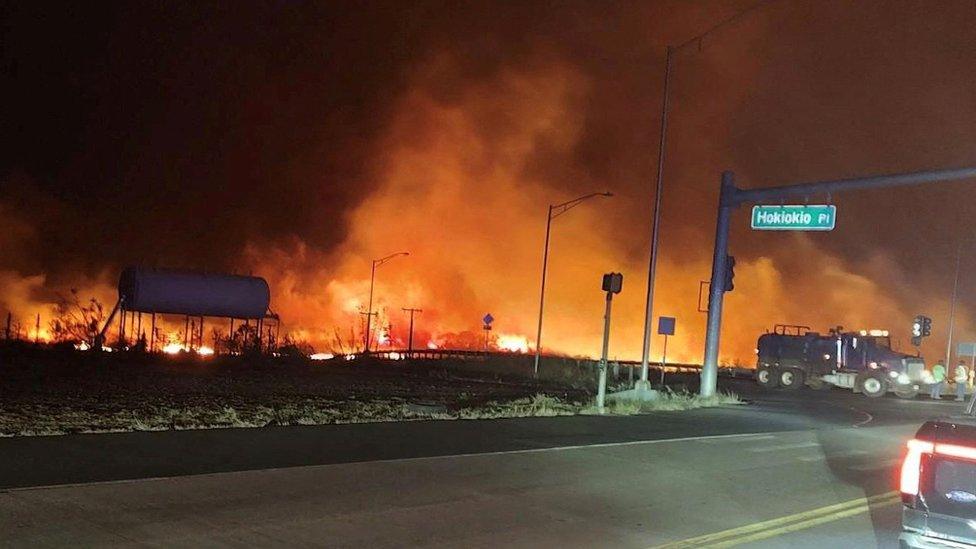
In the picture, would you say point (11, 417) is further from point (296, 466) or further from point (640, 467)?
point (640, 467)

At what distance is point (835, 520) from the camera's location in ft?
33.8

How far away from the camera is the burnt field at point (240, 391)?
15672 millimetres

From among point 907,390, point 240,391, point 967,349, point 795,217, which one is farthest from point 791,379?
point 240,391

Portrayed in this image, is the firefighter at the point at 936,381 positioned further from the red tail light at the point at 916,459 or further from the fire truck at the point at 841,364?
the red tail light at the point at 916,459

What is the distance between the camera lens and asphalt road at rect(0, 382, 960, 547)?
8383 mm

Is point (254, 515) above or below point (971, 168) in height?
below

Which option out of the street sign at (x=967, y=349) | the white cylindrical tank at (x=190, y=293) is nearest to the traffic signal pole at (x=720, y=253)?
the street sign at (x=967, y=349)

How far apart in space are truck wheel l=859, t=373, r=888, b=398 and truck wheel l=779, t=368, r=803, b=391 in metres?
3.00

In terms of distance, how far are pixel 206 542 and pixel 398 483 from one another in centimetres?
338

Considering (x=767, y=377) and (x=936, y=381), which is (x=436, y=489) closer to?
(x=936, y=381)

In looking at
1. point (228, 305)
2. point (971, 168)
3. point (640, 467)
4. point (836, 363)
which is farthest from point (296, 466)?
point (228, 305)

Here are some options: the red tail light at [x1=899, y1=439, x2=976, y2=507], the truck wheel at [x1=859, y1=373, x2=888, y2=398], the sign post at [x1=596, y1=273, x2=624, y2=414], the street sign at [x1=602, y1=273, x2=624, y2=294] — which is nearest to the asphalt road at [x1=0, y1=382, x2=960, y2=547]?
the red tail light at [x1=899, y1=439, x2=976, y2=507]

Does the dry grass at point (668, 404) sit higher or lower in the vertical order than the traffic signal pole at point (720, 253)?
lower

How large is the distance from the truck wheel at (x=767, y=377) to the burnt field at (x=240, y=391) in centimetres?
884
